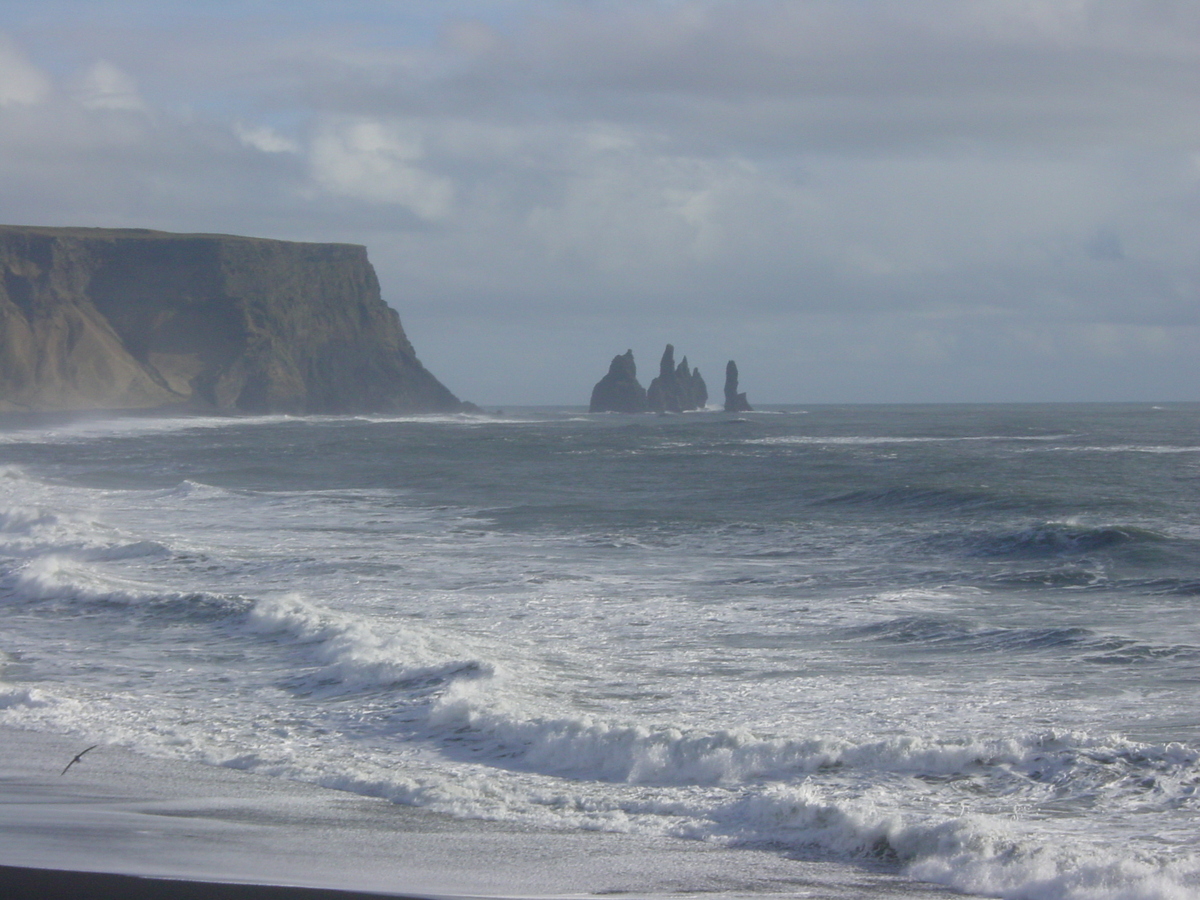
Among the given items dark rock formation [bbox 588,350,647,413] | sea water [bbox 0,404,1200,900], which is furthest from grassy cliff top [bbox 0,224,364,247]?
sea water [bbox 0,404,1200,900]

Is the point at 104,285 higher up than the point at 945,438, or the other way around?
the point at 104,285

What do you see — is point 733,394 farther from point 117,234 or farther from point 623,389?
point 117,234

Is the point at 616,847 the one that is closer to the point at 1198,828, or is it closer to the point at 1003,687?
the point at 1198,828

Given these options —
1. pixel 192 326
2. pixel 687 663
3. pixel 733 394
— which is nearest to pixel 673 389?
pixel 733 394

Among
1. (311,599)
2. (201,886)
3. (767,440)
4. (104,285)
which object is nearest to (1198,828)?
(201,886)

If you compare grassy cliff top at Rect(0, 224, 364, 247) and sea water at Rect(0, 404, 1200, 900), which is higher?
grassy cliff top at Rect(0, 224, 364, 247)

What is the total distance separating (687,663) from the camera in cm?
1077

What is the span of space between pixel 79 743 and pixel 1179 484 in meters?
28.2

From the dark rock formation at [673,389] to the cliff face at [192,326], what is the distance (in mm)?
33037

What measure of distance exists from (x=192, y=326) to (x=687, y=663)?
105 metres

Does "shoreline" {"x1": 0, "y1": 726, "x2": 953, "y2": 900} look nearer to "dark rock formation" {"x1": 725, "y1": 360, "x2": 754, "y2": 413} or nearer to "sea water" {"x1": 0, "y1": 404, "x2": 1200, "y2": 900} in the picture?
"sea water" {"x1": 0, "y1": 404, "x2": 1200, "y2": 900}

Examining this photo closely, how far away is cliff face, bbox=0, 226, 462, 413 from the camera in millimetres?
98750

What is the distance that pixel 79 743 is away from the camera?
27.2 ft

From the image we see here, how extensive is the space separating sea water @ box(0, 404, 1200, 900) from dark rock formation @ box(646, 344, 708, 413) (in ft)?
385
